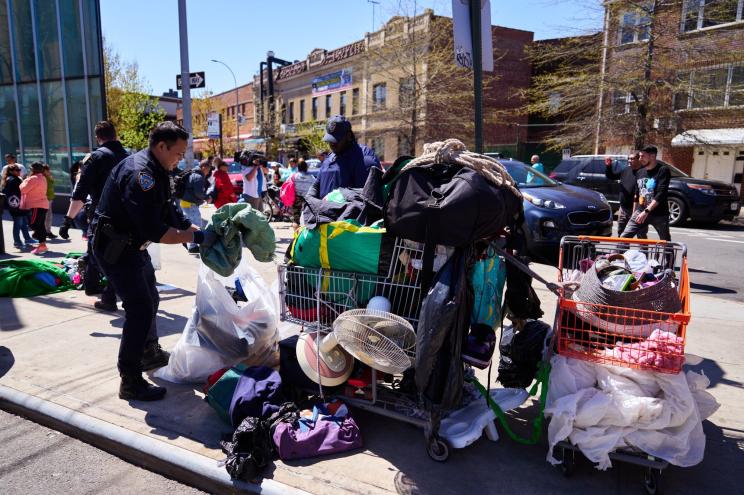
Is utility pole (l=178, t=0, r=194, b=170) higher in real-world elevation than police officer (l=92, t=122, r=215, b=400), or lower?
higher

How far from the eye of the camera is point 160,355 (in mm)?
4375

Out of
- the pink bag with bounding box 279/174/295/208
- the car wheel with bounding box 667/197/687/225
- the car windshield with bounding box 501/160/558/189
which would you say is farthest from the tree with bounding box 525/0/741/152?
the pink bag with bounding box 279/174/295/208

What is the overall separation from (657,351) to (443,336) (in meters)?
1.08

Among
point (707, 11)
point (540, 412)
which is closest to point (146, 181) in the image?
point (540, 412)

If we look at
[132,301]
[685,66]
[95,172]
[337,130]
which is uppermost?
[685,66]

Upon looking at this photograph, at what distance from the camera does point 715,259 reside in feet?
31.3

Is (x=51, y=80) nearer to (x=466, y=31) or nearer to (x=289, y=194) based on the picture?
(x=289, y=194)

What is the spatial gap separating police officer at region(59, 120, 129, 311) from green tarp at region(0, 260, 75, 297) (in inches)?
34.3

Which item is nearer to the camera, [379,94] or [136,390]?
[136,390]

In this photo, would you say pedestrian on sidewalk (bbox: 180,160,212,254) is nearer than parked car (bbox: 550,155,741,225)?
Yes

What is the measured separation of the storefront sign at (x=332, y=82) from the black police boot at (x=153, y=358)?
33426 millimetres

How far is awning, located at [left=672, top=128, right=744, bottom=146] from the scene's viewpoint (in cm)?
1906

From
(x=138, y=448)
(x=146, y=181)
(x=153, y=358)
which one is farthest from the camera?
(x=153, y=358)

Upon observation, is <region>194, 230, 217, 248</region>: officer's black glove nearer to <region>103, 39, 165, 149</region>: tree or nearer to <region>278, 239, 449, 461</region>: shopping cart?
<region>278, 239, 449, 461</region>: shopping cart
